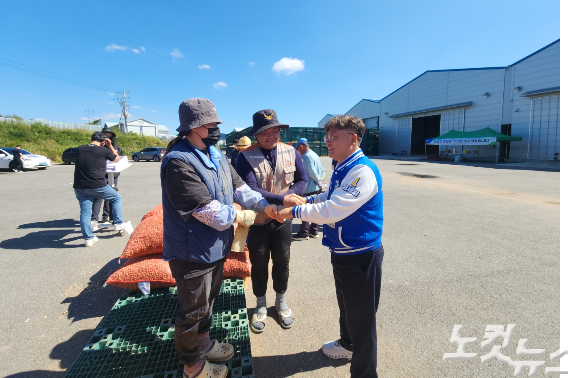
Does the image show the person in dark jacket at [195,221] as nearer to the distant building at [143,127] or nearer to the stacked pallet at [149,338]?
the stacked pallet at [149,338]

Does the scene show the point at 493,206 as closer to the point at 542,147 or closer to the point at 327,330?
the point at 327,330

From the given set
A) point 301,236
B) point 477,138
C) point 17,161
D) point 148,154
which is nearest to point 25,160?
point 17,161

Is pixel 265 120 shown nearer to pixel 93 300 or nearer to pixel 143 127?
pixel 93 300

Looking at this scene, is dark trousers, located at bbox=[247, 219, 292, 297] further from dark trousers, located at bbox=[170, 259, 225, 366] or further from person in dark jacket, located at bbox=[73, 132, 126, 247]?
person in dark jacket, located at bbox=[73, 132, 126, 247]

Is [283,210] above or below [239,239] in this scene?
above

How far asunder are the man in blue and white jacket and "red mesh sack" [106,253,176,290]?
1.87 metres

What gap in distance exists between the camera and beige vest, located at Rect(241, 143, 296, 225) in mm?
2799

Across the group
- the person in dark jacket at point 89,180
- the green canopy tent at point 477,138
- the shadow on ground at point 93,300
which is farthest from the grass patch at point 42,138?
the green canopy tent at point 477,138

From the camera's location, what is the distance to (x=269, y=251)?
2.91 meters

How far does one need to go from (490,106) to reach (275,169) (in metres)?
29.6

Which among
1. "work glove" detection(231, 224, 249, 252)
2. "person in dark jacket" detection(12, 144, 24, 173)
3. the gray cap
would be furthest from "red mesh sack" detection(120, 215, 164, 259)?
"person in dark jacket" detection(12, 144, 24, 173)

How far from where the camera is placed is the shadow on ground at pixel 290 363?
2307 millimetres

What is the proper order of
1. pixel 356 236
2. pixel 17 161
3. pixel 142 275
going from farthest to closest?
pixel 17 161 < pixel 142 275 < pixel 356 236

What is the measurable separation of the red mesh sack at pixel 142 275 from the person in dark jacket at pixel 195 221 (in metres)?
1.23
